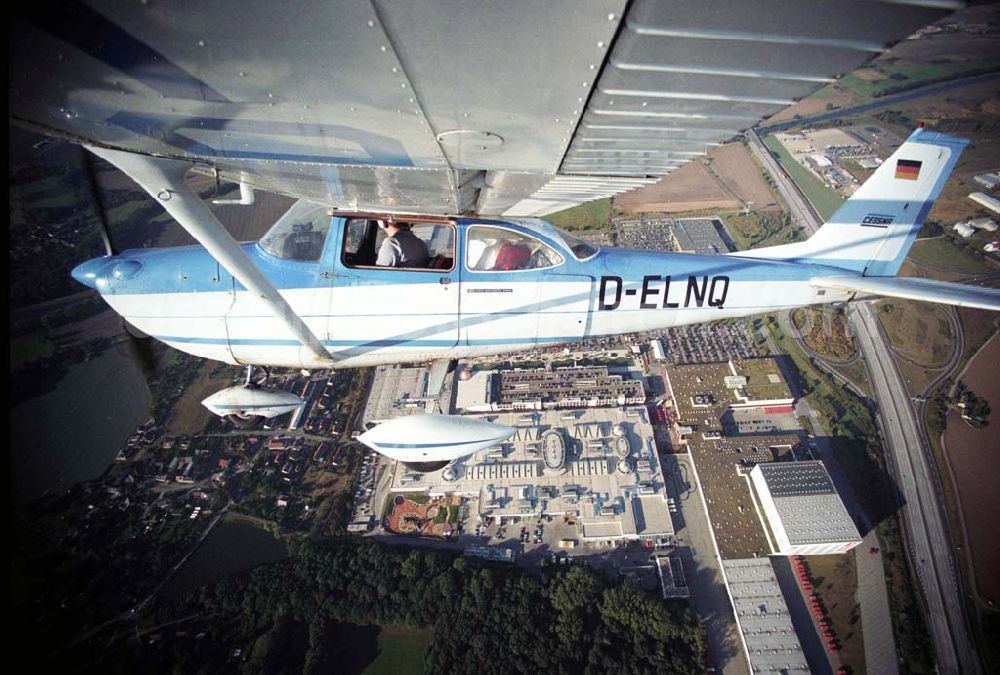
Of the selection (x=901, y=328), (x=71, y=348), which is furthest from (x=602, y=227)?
(x=71, y=348)

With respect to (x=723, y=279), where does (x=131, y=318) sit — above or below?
below

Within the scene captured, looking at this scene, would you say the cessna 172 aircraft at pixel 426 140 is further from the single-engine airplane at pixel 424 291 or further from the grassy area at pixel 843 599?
the grassy area at pixel 843 599

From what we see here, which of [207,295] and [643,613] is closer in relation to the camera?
[207,295]

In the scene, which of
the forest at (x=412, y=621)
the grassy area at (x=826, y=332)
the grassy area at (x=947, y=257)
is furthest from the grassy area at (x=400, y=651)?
the grassy area at (x=947, y=257)

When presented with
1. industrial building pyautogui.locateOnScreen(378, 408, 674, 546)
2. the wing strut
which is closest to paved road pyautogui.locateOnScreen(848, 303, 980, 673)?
industrial building pyautogui.locateOnScreen(378, 408, 674, 546)

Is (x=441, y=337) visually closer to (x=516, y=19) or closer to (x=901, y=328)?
(x=516, y=19)

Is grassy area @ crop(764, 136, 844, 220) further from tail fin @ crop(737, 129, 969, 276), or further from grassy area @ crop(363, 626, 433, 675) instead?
grassy area @ crop(363, 626, 433, 675)
